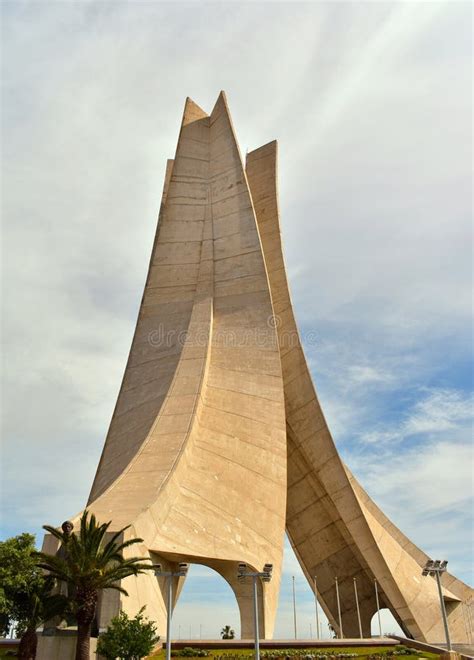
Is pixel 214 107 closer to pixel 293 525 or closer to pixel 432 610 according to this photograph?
pixel 293 525

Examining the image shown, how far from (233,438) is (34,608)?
7.93 metres

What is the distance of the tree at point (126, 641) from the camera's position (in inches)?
499

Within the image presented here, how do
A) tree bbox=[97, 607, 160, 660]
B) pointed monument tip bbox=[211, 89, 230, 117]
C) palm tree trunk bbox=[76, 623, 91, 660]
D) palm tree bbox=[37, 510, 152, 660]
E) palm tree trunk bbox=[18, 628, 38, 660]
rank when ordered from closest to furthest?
palm tree trunk bbox=[76, 623, 91, 660] < palm tree bbox=[37, 510, 152, 660] < tree bbox=[97, 607, 160, 660] < palm tree trunk bbox=[18, 628, 38, 660] < pointed monument tip bbox=[211, 89, 230, 117]

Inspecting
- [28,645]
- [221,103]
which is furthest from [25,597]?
[221,103]

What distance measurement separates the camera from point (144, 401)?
21.5 meters

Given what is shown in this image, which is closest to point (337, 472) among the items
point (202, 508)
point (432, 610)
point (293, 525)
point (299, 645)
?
point (293, 525)

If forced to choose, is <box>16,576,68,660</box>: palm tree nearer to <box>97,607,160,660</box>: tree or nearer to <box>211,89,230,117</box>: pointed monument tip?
<box>97,607,160,660</box>: tree

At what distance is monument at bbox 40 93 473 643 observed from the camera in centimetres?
1670

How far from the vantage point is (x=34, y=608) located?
13672mm

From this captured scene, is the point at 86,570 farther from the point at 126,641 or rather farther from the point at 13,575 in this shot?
the point at 13,575

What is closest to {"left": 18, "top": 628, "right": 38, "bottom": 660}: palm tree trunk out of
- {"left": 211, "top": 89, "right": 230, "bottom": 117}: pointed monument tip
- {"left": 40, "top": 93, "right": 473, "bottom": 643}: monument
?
{"left": 40, "top": 93, "right": 473, "bottom": 643}: monument

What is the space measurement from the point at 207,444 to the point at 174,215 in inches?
457

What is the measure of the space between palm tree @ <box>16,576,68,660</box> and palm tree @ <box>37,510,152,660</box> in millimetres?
830

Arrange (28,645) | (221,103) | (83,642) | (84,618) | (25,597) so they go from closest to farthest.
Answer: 1. (83,642)
2. (84,618)
3. (28,645)
4. (25,597)
5. (221,103)
